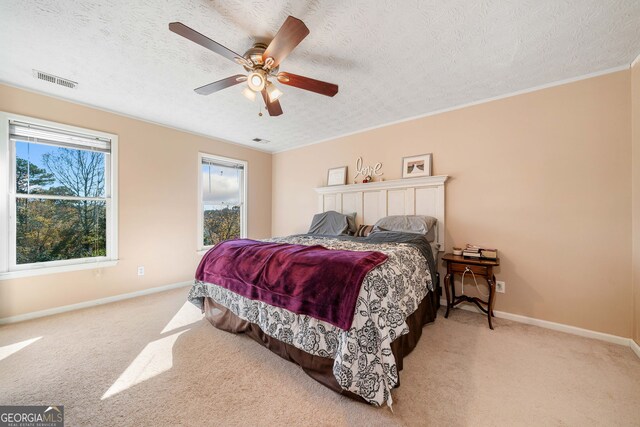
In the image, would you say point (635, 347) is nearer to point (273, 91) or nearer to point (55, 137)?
point (273, 91)

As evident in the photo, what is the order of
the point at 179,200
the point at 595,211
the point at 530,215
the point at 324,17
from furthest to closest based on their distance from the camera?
1. the point at 179,200
2. the point at 530,215
3. the point at 595,211
4. the point at 324,17

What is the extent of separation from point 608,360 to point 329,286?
Answer: 7.85ft

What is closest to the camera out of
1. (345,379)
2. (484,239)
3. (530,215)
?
(345,379)

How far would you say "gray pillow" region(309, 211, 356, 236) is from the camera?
3.48 m

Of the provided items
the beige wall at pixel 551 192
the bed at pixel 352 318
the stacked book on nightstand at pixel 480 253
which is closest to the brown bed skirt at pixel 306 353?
the bed at pixel 352 318

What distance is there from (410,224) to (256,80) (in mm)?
2299

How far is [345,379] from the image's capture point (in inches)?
54.7

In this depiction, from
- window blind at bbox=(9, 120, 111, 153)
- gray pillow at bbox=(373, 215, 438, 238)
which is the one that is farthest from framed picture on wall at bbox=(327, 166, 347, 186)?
window blind at bbox=(9, 120, 111, 153)

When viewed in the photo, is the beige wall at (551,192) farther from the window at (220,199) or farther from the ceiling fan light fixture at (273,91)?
the window at (220,199)

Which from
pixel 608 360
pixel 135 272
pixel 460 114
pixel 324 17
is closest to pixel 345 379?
pixel 608 360

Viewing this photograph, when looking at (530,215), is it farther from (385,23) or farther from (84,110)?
(84,110)

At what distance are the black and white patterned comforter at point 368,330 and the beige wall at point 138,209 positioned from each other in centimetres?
250

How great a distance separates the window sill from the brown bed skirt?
1.67 m

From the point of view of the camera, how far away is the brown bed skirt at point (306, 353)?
Answer: 62.1 inches
